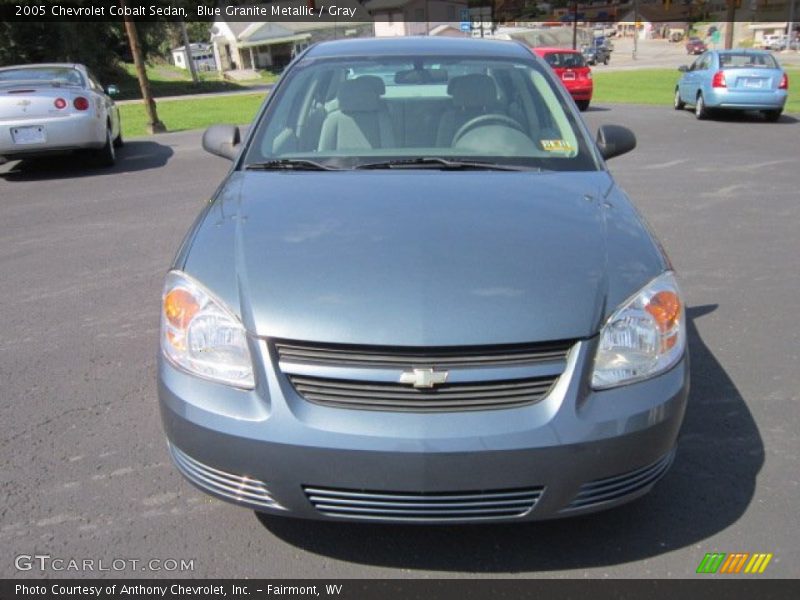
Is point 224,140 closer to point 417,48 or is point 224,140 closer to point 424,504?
point 417,48

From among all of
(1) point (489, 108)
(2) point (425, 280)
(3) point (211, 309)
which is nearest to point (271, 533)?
(3) point (211, 309)

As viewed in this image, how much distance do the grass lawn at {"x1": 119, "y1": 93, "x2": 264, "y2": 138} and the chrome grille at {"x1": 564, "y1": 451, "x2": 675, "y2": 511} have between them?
12.7 meters

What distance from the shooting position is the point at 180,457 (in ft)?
7.87

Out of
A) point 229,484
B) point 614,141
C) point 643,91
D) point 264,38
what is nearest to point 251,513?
point 229,484

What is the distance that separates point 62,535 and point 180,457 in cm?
58

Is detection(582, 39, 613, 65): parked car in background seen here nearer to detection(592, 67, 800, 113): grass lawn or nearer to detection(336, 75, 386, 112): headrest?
detection(592, 67, 800, 113): grass lawn

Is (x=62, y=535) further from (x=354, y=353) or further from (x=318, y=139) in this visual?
(x=318, y=139)

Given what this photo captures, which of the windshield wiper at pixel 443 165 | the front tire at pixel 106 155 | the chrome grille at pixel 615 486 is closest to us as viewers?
the chrome grille at pixel 615 486

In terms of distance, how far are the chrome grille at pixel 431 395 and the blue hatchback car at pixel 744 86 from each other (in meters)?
15.2

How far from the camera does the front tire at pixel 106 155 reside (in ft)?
34.0

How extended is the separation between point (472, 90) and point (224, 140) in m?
1.34

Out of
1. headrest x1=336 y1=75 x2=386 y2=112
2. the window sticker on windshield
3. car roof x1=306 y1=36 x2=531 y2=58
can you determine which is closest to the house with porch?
car roof x1=306 y1=36 x2=531 y2=58

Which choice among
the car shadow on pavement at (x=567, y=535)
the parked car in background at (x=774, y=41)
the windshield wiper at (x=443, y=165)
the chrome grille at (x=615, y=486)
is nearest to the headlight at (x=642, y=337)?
the chrome grille at (x=615, y=486)

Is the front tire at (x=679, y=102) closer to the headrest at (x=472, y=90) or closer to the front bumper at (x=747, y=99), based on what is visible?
the front bumper at (x=747, y=99)
